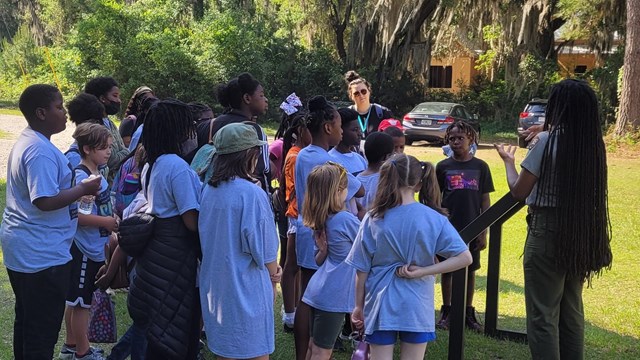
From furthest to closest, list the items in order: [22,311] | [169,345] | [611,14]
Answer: [611,14] < [22,311] < [169,345]

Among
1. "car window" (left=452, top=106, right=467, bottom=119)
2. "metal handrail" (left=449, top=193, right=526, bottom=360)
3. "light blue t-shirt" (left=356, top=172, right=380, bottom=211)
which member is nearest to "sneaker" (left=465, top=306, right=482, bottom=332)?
"metal handrail" (left=449, top=193, right=526, bottom=360)

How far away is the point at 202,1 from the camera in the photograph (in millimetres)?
31812

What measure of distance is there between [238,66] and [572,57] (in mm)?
14680

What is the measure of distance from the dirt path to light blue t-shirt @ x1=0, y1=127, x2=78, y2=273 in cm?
1019

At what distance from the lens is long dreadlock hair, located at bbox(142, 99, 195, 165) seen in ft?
11.1

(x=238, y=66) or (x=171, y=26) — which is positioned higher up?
(x=171, y=26)

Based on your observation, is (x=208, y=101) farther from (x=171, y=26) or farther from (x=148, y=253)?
(x=148, y=253)

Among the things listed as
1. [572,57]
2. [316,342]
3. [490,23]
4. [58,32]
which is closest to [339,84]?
[490,23]

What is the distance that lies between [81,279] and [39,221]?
0.78 meters

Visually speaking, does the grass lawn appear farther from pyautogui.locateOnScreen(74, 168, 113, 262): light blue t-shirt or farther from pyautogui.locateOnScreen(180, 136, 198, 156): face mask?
pyautogui.locateOnScreen(180, 136, 198, 156): face mask

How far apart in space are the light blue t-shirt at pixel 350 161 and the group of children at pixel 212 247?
34 centimetres

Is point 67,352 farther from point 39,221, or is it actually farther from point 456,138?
point 456,138

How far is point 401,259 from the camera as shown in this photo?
3.23 m

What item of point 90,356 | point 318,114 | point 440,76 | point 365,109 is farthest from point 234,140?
point 440,76
